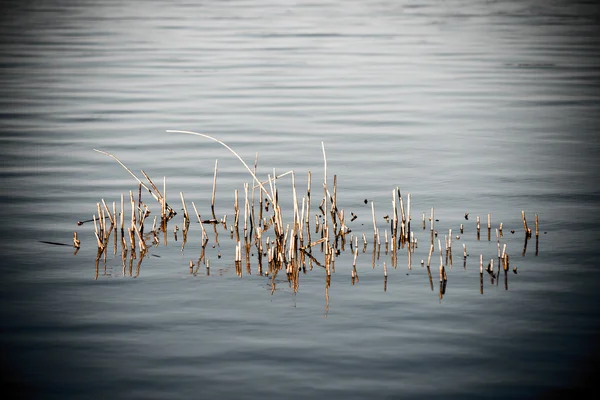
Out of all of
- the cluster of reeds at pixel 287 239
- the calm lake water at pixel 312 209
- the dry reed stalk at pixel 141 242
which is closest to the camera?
the calm lake water at pixel 312 209

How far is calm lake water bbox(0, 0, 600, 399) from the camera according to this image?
933 cm

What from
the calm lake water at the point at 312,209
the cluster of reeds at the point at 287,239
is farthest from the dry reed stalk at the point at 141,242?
the calm lake water at the point at 312,209

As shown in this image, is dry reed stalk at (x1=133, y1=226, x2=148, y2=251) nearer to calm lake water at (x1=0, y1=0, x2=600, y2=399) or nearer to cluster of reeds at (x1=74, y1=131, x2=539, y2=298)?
cluster of reeds at (x1=74, y1=131, x2=539, y2=298)

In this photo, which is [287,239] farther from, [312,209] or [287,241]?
[312,209]

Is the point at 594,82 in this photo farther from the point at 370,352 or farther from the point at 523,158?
the point at 370,352

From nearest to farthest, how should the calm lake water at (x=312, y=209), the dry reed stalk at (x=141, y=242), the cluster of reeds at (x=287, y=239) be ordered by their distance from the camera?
the calm lake water at (x=312, y=209) < the cluster of reeds at (x=287, y=239) < the dry reed stalk at (x=141, y=242)

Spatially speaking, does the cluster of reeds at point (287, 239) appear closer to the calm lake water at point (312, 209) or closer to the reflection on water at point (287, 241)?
the reflection on water at point (287, 241)

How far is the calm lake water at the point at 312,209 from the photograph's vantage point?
933 cm

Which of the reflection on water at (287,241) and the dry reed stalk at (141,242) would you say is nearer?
the reflection on water at (287,241)

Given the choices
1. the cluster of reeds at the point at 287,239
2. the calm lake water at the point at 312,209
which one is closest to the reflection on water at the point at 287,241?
the cluster of reeds at the point at 287,239

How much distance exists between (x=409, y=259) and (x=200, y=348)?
11.1 feet

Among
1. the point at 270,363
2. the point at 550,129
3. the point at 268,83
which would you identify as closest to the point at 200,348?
the point at 270,363

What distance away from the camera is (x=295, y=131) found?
21891 mm

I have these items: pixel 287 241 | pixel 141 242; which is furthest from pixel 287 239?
pixel 141 242
